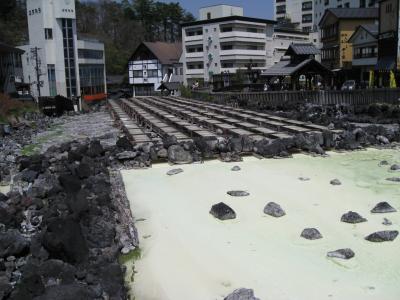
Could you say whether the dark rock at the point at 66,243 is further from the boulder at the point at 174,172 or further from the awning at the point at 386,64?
the awning at the point at 386,64

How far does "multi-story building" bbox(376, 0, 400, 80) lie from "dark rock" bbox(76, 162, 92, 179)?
100 feet

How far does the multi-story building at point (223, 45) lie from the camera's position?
65.4 m

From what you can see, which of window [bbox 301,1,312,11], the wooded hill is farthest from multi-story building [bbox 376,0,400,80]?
window [bbox 301,1,312,11]

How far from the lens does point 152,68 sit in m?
73.4

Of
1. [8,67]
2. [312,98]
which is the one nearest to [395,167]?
[312,98]

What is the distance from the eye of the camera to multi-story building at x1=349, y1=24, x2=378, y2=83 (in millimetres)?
44375

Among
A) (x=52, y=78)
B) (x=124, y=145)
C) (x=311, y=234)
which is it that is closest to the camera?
(x=311, y=234)

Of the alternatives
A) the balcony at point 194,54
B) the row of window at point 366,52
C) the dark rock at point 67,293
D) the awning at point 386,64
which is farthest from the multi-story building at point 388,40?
the dark rock at point 67,293

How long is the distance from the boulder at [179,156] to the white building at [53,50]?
41.4m

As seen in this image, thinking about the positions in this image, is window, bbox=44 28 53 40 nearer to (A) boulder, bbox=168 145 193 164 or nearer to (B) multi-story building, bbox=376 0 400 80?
(B) multi-story building, bbox=376 0 400 80

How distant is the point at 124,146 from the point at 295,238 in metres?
9.48

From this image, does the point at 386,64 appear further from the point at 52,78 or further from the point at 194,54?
the point at 52,78

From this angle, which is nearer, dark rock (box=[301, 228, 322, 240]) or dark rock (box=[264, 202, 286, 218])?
dark rock (box=[301, 228, 322, 240])

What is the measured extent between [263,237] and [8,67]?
149 feet
